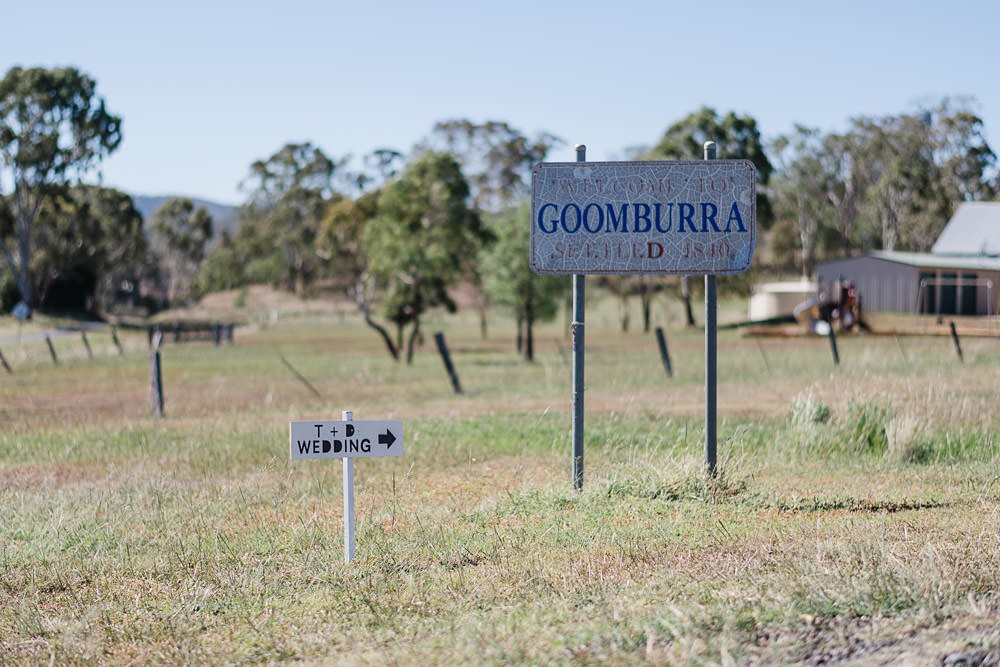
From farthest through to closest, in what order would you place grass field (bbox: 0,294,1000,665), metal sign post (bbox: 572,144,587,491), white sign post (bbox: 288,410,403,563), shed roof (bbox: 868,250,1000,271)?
shed roof (bbox: 868,250,1000,271) → metal sign post (bbox: 572,144,587,491) → white sign post (bbox: 288,410,403,563) → grass field (bbox: 0,294,1000,665)

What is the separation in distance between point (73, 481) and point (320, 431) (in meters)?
5.49

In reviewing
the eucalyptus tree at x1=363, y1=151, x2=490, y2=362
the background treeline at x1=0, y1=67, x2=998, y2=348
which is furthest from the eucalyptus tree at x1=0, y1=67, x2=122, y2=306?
the eucalyptus tree at x1=363, y1=151, x2=490, y2=362

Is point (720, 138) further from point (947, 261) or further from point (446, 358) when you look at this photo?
point (446, 358)

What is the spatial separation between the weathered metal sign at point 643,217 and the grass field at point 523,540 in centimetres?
176

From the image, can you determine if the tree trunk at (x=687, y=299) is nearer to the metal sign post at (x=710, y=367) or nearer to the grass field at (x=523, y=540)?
the grass field at (x=523, y=540)

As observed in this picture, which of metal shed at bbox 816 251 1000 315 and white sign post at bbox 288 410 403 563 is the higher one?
metal shed at bbox 816 251 1000 315

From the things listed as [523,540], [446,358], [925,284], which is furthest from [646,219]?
[925,284]

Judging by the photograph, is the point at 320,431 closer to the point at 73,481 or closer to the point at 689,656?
the point at 689,656

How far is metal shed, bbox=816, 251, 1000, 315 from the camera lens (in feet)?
186

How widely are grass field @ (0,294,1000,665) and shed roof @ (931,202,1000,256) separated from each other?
1919 inches

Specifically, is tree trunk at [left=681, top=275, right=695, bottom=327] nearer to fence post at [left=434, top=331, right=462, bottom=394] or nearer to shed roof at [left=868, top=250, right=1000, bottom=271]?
shed roof at [left=868, top=250, right=1000, bottom=271]

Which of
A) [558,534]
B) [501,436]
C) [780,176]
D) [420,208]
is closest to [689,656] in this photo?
[558,534]

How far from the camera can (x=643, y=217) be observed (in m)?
9.41

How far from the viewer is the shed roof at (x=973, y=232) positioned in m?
62.1
